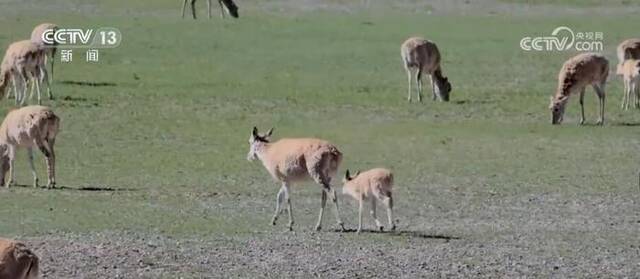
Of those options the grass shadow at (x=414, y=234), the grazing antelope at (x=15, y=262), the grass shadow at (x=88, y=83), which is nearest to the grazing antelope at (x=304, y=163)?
the grass shadow at (x=414, y=234)

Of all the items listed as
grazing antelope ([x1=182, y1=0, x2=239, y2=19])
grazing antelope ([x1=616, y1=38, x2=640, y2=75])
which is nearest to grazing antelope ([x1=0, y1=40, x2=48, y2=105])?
grazing antelope ([x1=616, y1=38, x2=640, y2=75])

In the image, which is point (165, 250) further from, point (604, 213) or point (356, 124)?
point (356, 124)

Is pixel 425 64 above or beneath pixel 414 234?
above

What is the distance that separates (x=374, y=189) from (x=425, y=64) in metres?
16.2

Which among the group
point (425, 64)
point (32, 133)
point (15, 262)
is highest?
point (425, 64)

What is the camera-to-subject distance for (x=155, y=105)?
32844mm

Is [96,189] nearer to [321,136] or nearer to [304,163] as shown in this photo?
[304,163]

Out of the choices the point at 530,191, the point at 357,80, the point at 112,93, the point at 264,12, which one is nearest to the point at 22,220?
the point at 530,191

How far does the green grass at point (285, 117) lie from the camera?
2239cm

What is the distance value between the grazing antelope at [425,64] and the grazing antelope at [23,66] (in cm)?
785

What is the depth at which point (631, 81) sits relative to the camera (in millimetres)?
33688

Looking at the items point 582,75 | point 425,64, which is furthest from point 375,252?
point 425,64

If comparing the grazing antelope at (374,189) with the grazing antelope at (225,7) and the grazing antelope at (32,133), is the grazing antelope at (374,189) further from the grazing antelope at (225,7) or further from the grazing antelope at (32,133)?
the grazing antelope at (225,7)

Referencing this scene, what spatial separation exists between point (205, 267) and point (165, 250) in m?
0.82
